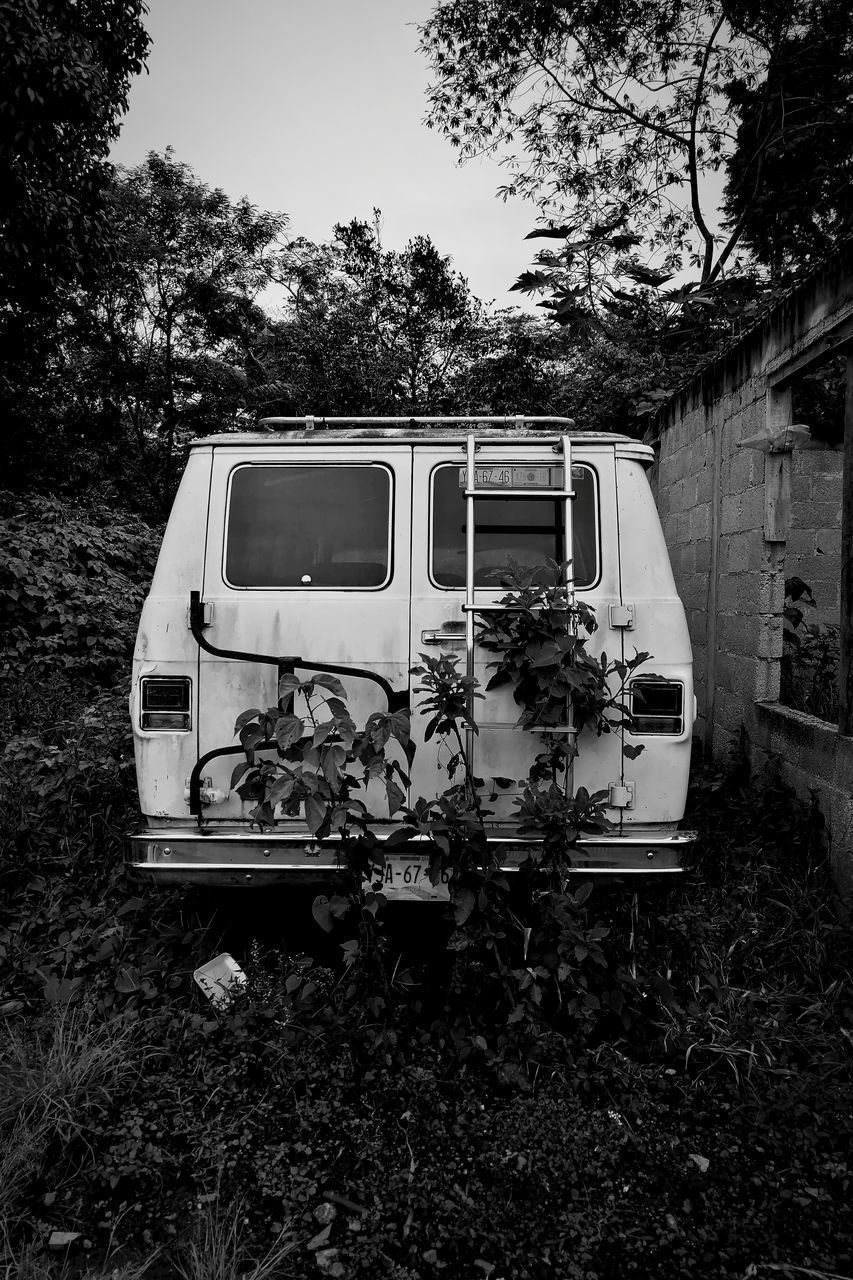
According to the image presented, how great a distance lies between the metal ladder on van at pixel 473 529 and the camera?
125 inches

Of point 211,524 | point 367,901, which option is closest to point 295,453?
point 211,524

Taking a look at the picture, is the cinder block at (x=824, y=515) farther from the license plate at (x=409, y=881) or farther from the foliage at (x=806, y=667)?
the license plate at (x=409, y=881)

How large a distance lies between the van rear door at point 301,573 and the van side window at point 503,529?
0.51 ft

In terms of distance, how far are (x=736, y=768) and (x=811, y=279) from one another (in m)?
3.02

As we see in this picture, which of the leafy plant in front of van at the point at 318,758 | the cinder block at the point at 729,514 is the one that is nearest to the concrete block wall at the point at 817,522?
the cinder block at the point at 729,514

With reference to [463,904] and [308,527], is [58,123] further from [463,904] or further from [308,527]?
[463,904]

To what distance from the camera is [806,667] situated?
18.9ft

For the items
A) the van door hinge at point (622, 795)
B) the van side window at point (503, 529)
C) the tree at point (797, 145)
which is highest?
the tree at point (797, 145)

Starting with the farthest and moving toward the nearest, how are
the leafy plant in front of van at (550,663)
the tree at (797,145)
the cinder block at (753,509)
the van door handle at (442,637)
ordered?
the tree at (797,145), the cinder block at (753,509), the van door handle at (442,637), the leafy plant in front of van at (550,663)

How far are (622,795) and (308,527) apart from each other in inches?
68.6

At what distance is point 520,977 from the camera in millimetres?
2967

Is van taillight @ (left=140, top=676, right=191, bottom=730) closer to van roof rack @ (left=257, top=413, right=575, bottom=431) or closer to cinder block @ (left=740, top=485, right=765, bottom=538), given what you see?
van roof rack @ (left=257, top=413, right=575, bottom=431)

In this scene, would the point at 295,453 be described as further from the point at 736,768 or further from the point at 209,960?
Result: the point at 736,768

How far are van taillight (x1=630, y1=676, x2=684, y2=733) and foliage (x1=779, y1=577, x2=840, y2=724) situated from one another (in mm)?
1924
